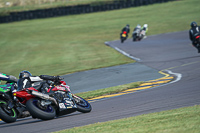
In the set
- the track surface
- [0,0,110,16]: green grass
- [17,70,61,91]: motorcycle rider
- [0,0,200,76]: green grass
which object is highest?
[0,0,110,16]: green grass

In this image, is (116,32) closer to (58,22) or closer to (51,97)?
(58,22)

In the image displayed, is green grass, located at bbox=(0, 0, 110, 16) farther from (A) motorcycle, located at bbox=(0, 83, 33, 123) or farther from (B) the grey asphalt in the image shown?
(A) motorcycle, located at bbox=(0, 83, 33, 123)

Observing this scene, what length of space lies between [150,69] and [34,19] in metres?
33.9

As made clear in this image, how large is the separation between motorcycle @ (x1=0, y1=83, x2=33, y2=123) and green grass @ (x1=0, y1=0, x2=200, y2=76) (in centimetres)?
980

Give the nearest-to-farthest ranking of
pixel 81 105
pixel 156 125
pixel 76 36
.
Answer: pixel 156 125, pixel 81 105, pixel 76 36

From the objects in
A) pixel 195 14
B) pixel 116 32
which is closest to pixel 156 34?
pixel 116 32

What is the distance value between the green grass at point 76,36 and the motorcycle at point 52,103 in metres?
9.68

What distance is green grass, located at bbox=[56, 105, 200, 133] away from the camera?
582 cm

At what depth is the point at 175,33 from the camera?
30500 millimetres

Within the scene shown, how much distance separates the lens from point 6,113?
848 cm

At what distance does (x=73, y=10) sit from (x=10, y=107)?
40.8 meters

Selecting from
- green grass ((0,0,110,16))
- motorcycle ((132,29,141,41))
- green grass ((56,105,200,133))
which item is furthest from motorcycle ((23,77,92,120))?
green grass ((0,0,110,16))

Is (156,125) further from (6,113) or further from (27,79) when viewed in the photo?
(6,113)

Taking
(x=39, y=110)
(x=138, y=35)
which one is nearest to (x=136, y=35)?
(x=138, y=35)
